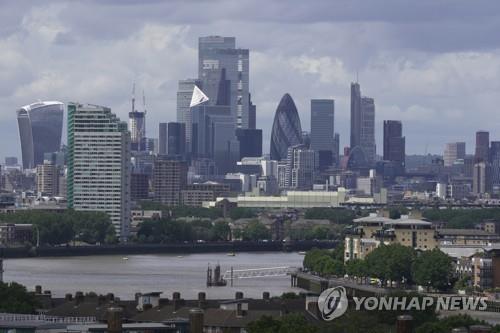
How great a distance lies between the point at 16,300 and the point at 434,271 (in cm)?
3373

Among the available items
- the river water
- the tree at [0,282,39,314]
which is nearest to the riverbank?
the river water

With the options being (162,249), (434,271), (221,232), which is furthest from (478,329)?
(221,232)

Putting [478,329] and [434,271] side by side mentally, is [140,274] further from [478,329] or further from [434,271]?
[478,329]

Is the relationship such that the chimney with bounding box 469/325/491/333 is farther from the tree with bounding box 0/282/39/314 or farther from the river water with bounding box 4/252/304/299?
the river water with bounding box 4/252/304/299

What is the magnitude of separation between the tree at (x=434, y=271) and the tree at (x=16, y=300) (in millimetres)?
30297

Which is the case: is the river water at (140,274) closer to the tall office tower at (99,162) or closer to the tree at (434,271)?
the tree at (434,271)

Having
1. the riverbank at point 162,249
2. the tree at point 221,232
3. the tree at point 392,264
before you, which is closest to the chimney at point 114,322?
the tree at point 392,264

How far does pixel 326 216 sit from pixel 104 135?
35262 millimetres

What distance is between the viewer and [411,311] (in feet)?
160

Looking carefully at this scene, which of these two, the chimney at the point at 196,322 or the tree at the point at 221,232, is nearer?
the chimney at the point at 196,322

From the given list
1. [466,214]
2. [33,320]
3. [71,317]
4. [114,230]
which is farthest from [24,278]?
[466,214]

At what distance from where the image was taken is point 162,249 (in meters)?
138

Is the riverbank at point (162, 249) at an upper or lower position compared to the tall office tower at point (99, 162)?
lower

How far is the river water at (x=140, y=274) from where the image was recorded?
75.8 meters
